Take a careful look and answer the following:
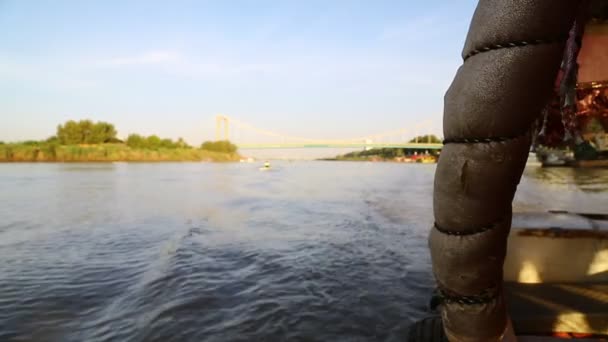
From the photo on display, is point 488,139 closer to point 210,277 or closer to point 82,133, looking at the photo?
point 210,277

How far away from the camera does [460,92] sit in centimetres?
149

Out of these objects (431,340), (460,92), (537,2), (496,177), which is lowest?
(431,340)

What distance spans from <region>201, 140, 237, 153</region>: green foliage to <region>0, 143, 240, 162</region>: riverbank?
10296mm

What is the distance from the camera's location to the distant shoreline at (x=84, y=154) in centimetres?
7494

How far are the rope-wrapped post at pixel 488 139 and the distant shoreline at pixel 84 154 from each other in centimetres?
8906

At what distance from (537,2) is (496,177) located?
0.61 metres

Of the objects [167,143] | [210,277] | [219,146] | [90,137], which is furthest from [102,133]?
[210,277]

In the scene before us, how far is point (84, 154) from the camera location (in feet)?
260

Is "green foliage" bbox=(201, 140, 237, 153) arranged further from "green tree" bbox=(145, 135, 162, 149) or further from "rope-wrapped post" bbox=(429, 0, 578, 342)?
"rope-wrapped post" bbox=(429, 0, 578, 342)

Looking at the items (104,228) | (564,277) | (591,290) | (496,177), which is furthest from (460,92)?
(104,228)

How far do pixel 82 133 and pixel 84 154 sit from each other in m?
11.9

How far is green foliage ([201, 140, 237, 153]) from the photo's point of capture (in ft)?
355

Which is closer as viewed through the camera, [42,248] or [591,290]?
[591,290]

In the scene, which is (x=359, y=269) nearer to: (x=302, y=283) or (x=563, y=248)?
(x=302, y=283)
